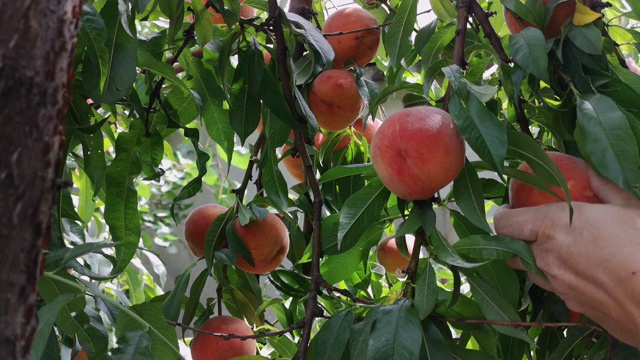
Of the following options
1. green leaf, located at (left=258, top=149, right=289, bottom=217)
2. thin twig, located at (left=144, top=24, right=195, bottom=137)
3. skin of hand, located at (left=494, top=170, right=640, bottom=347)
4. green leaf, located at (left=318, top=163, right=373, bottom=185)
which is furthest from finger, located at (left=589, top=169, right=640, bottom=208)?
thin twig, located at (left=144, top=24, right=195, bottom=137)

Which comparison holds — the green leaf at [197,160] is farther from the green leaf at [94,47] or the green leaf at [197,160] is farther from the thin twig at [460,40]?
the thin twig at [460,40]

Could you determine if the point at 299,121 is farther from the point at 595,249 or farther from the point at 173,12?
the point at 595,249

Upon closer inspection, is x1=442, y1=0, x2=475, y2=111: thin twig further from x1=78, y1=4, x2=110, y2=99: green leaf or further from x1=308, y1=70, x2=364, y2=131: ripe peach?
x1=78, y1=4, x2=110, y2=99: green leaf

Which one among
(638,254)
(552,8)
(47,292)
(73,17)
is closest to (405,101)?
(552,8)

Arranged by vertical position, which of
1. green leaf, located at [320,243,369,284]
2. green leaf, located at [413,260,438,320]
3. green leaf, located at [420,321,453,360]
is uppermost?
green leaf, located at [413,260,438,320]

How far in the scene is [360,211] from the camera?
78 cm

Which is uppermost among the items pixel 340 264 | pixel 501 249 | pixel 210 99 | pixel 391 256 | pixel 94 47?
pixel 94 47

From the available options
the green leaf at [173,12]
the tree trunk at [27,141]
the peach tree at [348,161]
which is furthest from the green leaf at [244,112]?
the tree trunk at [27,141]

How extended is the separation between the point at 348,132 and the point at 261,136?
0.12 meters

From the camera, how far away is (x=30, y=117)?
333mm

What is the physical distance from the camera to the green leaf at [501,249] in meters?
0.71

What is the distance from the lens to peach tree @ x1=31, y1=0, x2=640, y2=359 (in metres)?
0.70

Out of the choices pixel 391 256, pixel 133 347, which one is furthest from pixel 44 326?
pixel 391 256

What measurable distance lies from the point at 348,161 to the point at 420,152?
39 cm
